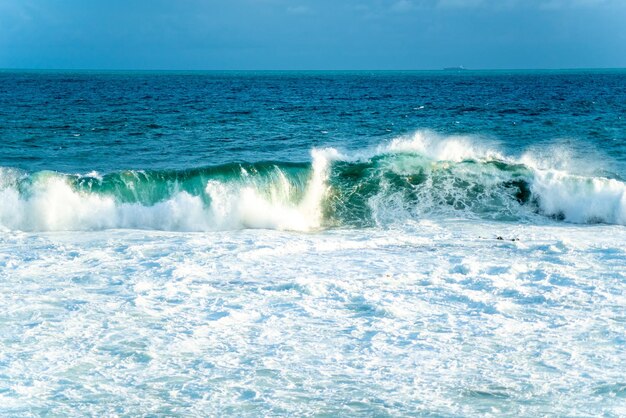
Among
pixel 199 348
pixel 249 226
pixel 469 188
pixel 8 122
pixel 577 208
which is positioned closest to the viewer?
pixel 199 348

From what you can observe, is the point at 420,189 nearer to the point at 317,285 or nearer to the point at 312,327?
the point at 317,285

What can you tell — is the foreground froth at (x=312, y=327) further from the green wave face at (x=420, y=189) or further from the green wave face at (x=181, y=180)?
the green wave face at (x=181, y=180)

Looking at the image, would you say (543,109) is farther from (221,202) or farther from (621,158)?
(221,202)

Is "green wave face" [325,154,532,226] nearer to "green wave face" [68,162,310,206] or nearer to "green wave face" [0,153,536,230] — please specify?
"green wave face" [0,153,536,230]

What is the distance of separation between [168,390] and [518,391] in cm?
308

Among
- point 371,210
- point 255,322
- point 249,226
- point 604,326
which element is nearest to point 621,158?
point 371,210

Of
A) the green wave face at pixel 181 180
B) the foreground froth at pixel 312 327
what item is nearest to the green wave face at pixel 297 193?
the green wave face at pixel 181 180

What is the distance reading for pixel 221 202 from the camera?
48.8 feet

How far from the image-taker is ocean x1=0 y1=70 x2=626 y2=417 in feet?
21.4

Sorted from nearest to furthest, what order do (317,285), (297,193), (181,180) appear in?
(317,285) → (297,193) → (181,180)

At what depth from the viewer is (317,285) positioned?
9539 millimetres

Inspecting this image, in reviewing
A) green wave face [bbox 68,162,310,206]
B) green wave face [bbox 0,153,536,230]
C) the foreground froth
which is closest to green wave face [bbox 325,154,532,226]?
green wave face [bbox 0,153,536,230]

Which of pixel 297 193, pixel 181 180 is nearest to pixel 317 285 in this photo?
pixel 297 193

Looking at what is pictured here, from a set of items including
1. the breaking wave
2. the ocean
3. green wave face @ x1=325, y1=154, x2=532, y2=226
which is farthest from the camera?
green wave face @ x1=325, y1=154, x2=532, y2=226
